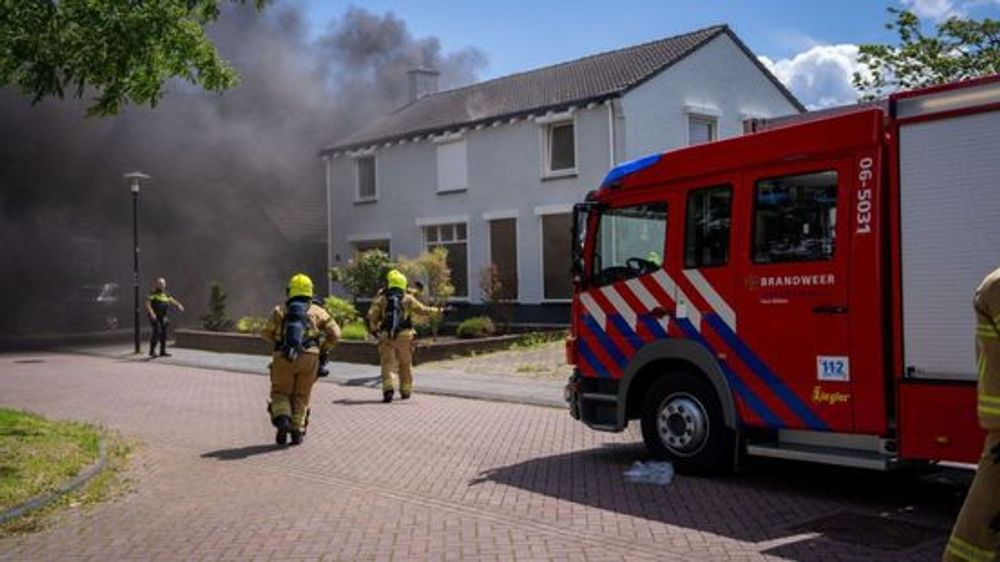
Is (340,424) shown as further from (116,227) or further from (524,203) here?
(116,227)

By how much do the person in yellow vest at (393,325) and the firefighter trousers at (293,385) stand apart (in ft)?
10.3

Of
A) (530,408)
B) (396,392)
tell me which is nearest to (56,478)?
(530,408)

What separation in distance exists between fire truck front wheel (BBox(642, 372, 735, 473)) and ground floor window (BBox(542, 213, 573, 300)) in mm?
14149

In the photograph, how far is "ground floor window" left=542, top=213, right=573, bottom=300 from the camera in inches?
864

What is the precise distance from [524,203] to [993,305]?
64.2ft

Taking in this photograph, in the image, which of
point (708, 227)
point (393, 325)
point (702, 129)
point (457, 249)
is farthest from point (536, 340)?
point (708, 227)

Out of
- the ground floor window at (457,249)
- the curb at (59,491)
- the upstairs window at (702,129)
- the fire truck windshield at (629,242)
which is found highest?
the upstairs window at (702,129)

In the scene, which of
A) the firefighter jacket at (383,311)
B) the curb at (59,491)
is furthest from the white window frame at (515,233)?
the curb at (59,491)

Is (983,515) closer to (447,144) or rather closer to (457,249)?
(457,249)

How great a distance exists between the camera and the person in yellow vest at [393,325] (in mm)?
12375

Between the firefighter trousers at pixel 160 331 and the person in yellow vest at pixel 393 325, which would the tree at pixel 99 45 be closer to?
the person in yellow vest at pixel 393 325

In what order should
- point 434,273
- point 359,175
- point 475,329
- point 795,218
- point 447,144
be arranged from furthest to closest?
point 359,175 < point 447,144 < point 434,273 < point 475,329 < point 795,218

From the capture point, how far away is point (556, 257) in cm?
2212

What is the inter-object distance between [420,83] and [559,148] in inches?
408
